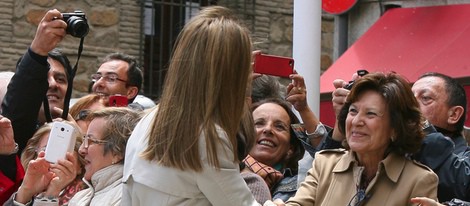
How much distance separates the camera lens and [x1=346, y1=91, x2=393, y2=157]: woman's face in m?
1.58

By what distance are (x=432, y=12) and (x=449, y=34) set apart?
0.62m

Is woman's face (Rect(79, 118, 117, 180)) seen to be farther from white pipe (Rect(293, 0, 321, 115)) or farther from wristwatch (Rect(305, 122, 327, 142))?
white pipe (Rect(293, 0, 321, 115))

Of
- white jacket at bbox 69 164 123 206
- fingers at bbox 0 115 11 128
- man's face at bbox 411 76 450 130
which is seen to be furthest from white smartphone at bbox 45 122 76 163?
man's face at bbox 411 76 450 130

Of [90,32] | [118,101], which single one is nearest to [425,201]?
[118,101]

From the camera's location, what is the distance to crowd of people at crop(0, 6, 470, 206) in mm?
4375

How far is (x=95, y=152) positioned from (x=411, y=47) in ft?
17.5

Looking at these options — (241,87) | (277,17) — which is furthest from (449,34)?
(241,87)

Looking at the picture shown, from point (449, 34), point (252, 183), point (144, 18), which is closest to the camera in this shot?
point (252, 183)

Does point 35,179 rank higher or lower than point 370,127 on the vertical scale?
lower

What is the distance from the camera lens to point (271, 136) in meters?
6.39

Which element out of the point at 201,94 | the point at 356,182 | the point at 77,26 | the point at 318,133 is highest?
the point at 77,26

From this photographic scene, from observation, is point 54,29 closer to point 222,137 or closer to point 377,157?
point 377,157

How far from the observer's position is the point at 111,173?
5598 millimetres

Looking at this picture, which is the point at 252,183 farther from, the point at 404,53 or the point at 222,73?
the point at 404,53
